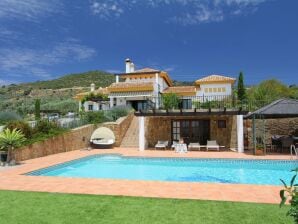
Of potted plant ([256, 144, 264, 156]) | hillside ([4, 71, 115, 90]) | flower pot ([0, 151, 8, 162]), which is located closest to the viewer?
flower pot ([0, 151, 8, 162])

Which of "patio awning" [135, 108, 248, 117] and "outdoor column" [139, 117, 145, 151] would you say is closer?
"patio awning" [135, 108, 248, 117]

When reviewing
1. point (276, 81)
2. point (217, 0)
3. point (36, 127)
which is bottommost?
point (36, 127)

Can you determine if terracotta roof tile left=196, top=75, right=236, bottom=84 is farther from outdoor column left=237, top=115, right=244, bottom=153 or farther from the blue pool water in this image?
the blue pool water

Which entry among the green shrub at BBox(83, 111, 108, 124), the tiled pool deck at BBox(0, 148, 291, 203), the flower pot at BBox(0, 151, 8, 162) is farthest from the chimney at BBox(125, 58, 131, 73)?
the tiled pool deck at BBox(0, 148, 291, 203)

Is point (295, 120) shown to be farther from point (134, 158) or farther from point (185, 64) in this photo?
point (185, 64)

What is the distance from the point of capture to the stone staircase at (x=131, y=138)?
25.4 metres

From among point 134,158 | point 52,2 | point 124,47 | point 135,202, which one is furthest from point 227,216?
point 124,47

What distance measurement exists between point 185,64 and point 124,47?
12.2m

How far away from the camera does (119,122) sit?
26391 mm

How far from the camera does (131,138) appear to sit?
26.3 meters

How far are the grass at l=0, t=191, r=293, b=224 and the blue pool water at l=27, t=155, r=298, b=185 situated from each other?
5.45 m

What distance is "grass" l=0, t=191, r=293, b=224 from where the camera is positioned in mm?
6746

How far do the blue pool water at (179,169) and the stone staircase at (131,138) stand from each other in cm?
569

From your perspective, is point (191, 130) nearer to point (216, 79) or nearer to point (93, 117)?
point (93, 117)
